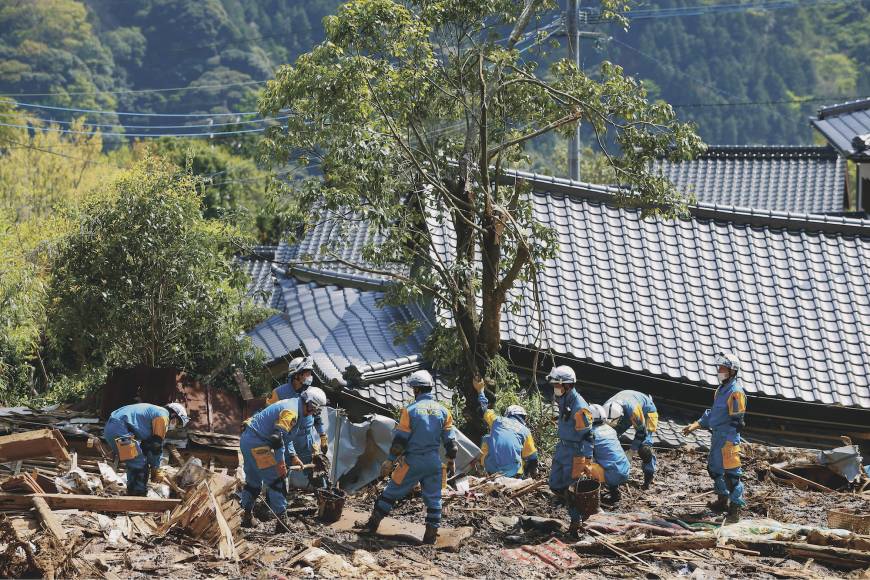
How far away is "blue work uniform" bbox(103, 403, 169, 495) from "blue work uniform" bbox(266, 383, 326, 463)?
A: 1.62 meters

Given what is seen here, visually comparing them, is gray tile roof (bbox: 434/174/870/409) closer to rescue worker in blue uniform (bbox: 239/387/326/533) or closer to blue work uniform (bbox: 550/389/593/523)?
blue work uniform (bbox: 550/389/593/523)

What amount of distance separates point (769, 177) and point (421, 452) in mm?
27988

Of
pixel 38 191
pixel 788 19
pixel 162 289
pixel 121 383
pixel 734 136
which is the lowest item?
pixel 121 383

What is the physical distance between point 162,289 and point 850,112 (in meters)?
20.5

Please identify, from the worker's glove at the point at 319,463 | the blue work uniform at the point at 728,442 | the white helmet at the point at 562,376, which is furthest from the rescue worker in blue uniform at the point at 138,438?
the blue work uniform at the point at 728,442

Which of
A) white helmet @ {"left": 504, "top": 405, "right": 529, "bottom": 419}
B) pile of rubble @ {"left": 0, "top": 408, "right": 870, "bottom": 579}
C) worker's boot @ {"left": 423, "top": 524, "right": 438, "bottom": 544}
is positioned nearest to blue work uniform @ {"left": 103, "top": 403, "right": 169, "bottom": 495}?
pile of rubble @ {"left": 0, "top": 408, "right": 870, "bottom": 579}

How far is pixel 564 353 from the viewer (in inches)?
645

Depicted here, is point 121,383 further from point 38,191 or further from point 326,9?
point 326,9

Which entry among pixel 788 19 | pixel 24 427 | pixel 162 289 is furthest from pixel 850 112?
pixel 788 19

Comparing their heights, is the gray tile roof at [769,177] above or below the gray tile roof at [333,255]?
above

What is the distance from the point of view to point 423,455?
36.3 ft

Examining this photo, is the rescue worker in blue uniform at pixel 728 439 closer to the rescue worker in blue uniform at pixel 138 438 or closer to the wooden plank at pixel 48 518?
the rescue worker in blue uniform at pixel 138 438

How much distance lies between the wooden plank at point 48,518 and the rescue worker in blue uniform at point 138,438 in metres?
1.51

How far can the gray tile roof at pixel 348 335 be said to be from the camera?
16344 mm
